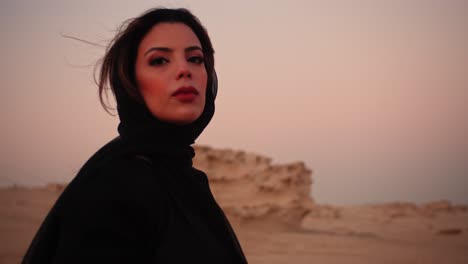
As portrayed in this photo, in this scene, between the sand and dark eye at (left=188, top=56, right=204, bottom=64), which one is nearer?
dark eye at (left=188, top=56, right=204, bottom=64)

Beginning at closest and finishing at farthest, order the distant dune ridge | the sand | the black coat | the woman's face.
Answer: the black coat < the woman's face < the sand < the distant dune ridge

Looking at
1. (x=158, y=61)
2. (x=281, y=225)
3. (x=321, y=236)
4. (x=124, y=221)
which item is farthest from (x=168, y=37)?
(x=281, y=225)

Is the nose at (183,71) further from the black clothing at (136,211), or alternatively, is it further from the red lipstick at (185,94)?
the black clothing at (136,211)

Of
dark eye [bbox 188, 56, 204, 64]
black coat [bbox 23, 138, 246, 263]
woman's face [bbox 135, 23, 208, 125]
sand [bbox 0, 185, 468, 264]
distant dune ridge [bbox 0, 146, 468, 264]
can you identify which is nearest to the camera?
black coat [bbox 23, 138, 246, 263]

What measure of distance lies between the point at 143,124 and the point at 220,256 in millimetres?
670

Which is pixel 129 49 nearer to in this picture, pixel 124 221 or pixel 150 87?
pixel 150 87

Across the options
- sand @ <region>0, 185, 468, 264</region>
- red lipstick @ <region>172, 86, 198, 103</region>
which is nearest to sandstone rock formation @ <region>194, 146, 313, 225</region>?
sand @ <region>0, 185, 468, 264</region>

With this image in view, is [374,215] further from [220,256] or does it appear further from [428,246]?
[220,256]

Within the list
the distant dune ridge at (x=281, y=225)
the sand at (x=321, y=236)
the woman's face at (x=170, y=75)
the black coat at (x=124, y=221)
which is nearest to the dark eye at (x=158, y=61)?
the woman's face at (x=170, y=75)

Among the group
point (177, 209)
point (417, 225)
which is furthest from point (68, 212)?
point (417, 225)

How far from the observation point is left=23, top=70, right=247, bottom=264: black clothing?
1417 mm

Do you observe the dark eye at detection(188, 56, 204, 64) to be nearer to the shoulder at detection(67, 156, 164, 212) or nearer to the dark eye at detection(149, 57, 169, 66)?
the dark eye at detection(149, 57, 169, 66)

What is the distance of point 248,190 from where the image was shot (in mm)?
11719

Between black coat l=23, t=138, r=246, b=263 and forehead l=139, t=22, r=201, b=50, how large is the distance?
0.51m
